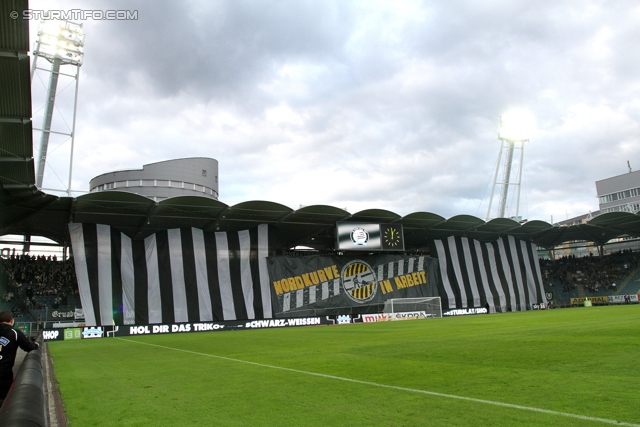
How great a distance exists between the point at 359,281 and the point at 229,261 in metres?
12.4

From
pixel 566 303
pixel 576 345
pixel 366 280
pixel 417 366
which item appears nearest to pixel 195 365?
pixel 417 366

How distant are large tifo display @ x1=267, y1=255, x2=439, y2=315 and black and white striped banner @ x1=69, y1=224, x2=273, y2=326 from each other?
1.60m

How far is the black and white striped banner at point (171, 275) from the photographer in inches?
1313

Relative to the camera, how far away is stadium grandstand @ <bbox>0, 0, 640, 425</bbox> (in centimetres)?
3306

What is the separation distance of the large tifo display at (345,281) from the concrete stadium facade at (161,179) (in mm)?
15432

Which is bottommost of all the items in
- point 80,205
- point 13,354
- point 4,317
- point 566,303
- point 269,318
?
point 566,303

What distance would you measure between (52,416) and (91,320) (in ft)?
96.4

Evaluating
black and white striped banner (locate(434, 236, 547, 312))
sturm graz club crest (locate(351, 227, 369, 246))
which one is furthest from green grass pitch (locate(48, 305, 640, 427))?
black and white striped banner (locate(434, 236, 547, 312))

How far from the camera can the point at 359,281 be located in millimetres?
42812

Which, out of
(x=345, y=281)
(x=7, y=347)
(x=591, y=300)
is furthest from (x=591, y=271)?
(x=7, y=347)

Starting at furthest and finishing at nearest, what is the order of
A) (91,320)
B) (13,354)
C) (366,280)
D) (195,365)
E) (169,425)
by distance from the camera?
(366,280) → (91,320) → (195,365) → (13,354) → (169,425)

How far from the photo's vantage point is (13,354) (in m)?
6.83

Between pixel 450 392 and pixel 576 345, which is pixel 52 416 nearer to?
pixel 450 392

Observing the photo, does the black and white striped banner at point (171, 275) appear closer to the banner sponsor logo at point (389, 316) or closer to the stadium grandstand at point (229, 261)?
the stadium grandstand at point (229, 261)
